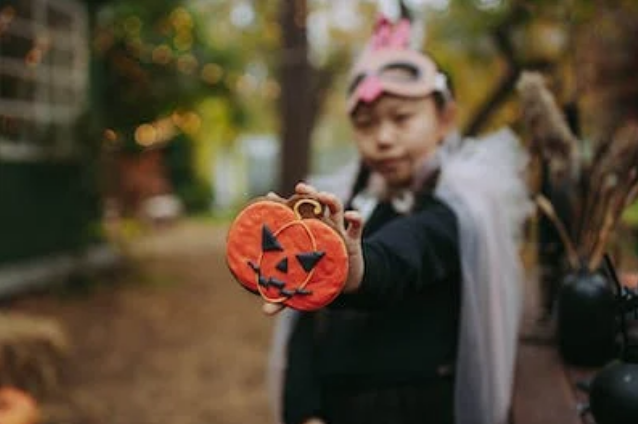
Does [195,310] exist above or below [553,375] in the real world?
below

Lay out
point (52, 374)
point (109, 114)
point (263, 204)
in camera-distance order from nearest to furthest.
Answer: point (263, 204)
point (52, 374)
point (109, 114)

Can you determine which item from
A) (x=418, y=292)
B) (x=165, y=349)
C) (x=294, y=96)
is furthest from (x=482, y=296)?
(x=165, y=349)

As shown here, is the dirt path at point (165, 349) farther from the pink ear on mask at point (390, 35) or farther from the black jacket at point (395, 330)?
the pink ear on mask at point (390, 35)

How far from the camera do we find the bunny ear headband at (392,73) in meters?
1.82

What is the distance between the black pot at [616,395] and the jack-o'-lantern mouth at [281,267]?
22.3 inches

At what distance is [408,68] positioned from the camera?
1.90 metres

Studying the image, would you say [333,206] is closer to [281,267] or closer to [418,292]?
[281,267]

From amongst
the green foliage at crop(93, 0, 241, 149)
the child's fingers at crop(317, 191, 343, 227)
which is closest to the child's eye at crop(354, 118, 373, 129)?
the child's fingers at crop(317, 191, 343, 227)

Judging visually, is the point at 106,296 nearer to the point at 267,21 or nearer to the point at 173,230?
the point at 267,21

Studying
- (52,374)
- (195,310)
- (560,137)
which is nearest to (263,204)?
(560,137)

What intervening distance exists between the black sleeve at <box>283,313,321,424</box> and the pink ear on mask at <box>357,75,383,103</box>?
55cm

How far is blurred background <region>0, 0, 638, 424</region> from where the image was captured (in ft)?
15.7

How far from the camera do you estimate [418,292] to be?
5.79 feet

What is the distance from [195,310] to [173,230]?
7046mm
